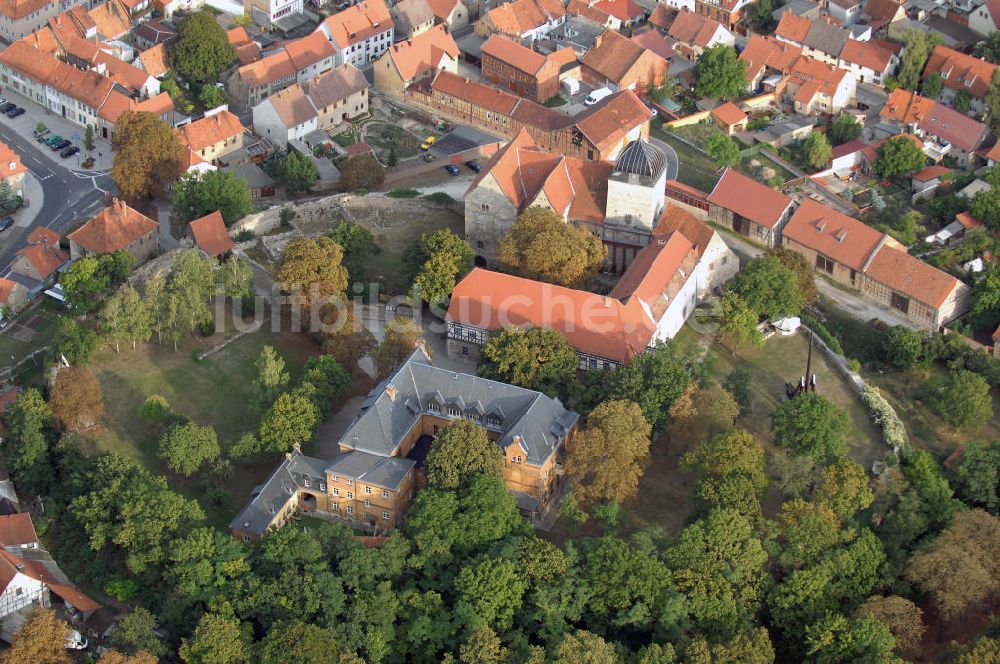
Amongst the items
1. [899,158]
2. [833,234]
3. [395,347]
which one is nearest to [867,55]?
[899,158]

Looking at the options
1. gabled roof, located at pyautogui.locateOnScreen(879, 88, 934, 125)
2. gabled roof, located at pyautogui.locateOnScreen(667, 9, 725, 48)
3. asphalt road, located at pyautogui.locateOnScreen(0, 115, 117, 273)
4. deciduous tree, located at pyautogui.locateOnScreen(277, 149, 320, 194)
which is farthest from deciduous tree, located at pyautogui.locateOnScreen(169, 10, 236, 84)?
gabled roof, located at pyautogui.locateOnScreen(879, 88, 934, 125)

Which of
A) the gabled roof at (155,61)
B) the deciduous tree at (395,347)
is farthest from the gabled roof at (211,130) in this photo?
the deciduous tree at (395,347)

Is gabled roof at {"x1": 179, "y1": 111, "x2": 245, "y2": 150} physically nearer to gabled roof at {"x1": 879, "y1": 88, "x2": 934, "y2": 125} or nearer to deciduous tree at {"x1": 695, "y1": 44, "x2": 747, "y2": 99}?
deciduous tree at {"x1": 695, "y1": 44, "x2": 747, "y2": 99}

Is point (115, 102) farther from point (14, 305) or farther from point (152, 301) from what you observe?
point (152, 301)

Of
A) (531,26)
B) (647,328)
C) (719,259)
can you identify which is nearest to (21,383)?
(647,328)

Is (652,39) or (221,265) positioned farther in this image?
(652,39)

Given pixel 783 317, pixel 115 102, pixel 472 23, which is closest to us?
pixel 783 317

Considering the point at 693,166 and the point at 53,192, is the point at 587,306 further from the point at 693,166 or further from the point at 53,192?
the point at 53,192
